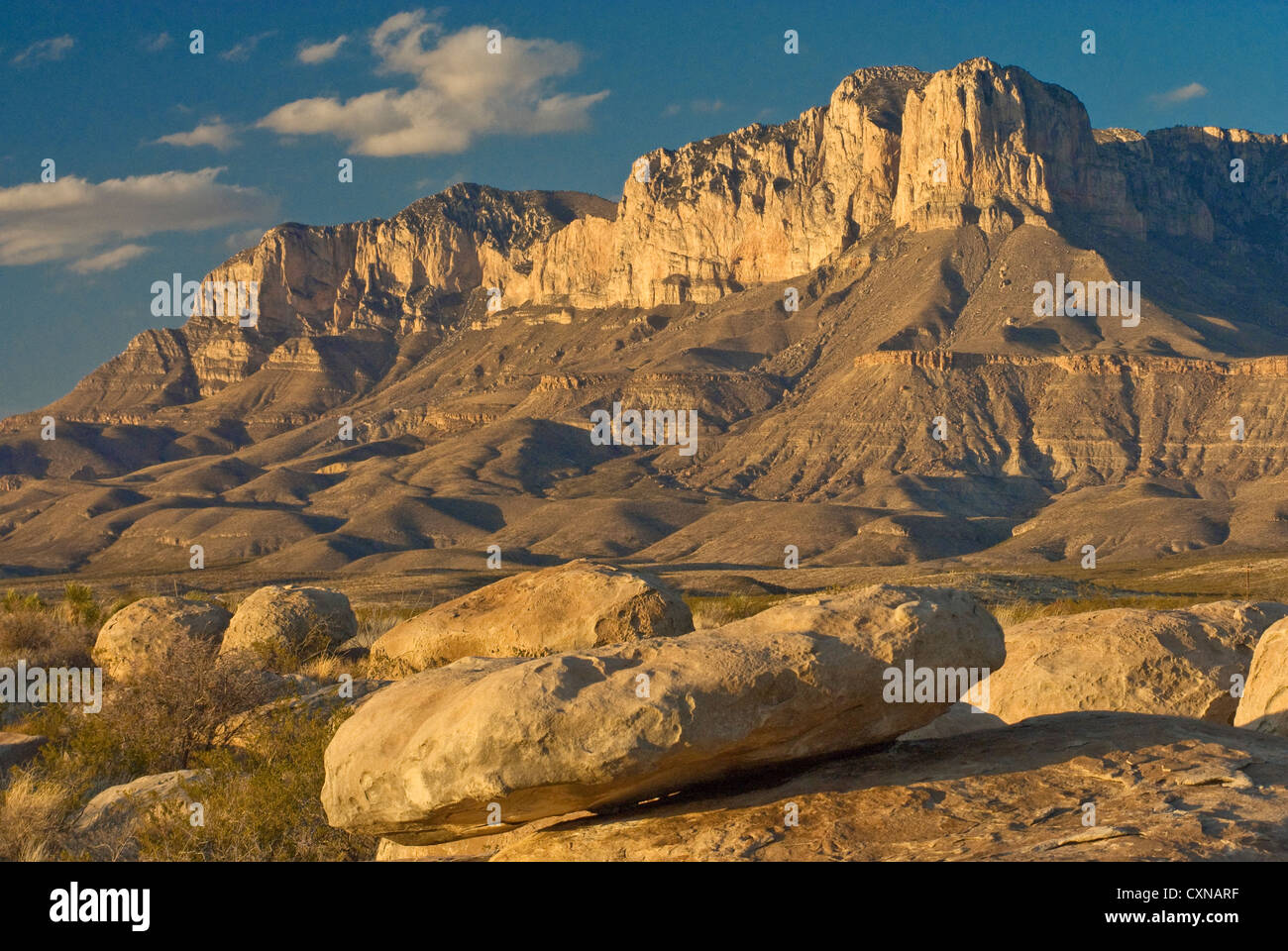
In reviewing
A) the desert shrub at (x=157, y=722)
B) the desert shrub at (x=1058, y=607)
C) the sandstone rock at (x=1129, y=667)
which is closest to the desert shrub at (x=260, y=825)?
the desert shrub at (x=157, y=722)

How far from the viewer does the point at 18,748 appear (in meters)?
15.8

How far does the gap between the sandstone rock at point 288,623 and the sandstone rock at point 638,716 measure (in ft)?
38.3

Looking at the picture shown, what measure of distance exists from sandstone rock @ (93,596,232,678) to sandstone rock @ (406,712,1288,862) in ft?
36.8

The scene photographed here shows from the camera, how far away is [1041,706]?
619 inches

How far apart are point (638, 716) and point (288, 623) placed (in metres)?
14.6

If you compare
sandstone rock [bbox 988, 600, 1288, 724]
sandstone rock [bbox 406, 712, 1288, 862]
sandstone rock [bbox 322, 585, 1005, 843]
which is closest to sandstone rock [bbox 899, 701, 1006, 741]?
sandstone rock [bbox 406, 712, 1288, 862]

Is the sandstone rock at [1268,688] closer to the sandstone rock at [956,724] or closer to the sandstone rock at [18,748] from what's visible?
the sandstone rock at [956,724]

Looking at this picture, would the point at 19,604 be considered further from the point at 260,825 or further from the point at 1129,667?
the point at 1129,667

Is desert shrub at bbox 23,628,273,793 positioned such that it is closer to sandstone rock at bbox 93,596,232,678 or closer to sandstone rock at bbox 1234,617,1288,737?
sandstone rock at bbox 93,596,232,678

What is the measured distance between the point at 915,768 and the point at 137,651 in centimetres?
A: 1451

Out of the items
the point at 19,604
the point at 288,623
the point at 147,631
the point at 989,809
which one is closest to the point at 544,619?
the point at 288,623
